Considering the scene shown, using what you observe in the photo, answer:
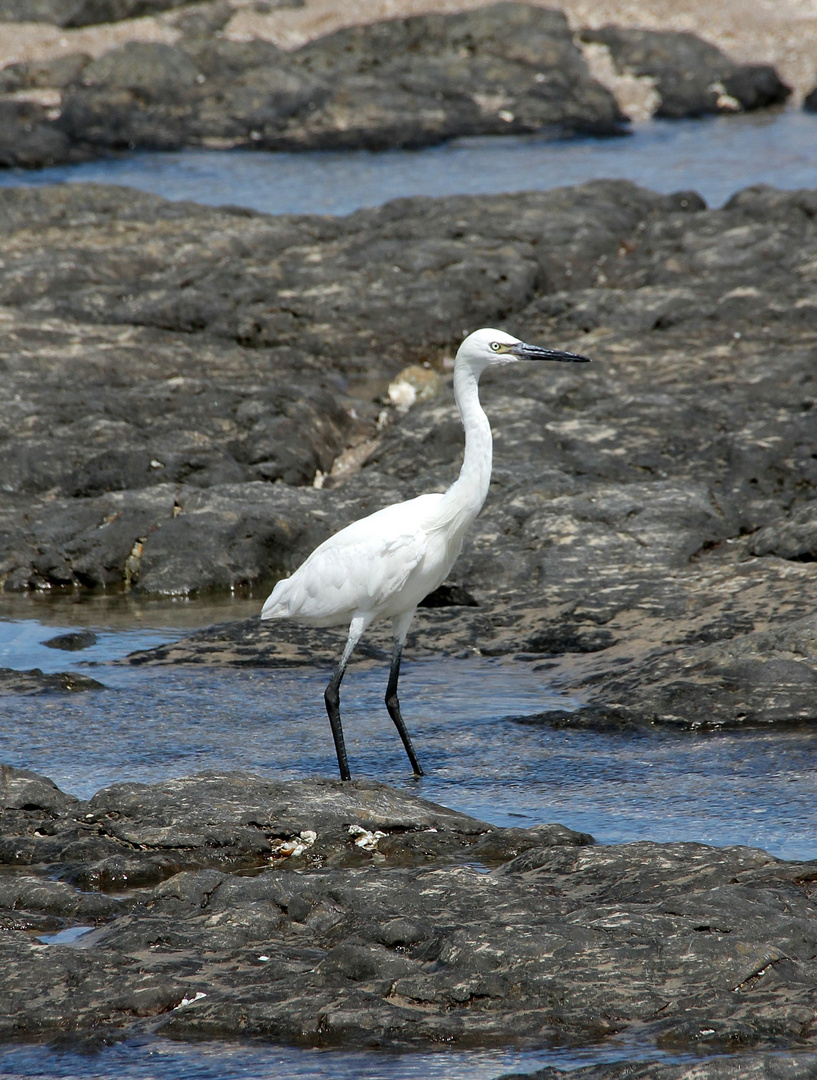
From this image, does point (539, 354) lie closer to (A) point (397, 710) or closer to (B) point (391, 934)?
(A) point (397, 710)

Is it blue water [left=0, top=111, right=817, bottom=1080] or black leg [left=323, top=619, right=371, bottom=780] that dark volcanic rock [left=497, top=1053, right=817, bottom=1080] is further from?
black leg [left=323, top=619, right=371, bottom=780]

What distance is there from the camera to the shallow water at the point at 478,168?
76.2 feet

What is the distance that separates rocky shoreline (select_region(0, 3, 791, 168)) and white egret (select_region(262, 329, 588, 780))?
2222 centimetres

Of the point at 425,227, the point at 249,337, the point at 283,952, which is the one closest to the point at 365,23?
the point at 425,227

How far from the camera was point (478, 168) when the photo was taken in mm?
25578

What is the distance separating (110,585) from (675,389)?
4855mm

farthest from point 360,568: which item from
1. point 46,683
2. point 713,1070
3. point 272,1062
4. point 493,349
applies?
point 713,1070

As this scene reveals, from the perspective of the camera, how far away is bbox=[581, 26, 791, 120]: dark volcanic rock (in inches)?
1182

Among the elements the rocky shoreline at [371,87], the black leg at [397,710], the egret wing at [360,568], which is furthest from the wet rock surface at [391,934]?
the rocky shoreline at [371,87]

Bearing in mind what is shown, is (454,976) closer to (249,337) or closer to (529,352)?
(529,352)

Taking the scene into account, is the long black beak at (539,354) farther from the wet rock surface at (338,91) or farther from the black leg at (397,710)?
the wet rock surface at (338,91)

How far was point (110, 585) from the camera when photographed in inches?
375

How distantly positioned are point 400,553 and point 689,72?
89.7 feet

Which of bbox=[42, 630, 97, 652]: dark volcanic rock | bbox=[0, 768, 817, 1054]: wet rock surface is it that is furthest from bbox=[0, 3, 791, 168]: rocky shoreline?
bbox=[0, 768, 817, 1054]: wet rock surface
